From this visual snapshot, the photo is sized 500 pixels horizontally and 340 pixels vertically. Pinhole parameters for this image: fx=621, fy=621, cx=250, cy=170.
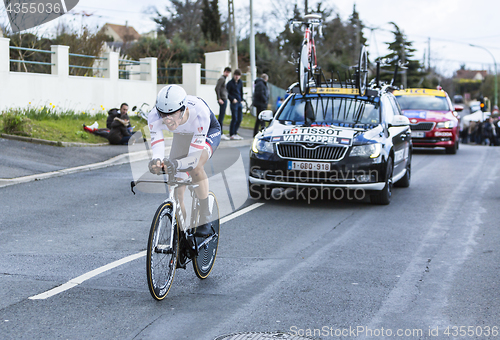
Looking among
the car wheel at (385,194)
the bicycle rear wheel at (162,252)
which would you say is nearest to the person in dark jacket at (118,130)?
the car wheel at (385,194)

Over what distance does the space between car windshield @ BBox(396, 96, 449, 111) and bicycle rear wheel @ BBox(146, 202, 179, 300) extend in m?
16.1

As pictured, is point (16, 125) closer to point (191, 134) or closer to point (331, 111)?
point (331, 111)

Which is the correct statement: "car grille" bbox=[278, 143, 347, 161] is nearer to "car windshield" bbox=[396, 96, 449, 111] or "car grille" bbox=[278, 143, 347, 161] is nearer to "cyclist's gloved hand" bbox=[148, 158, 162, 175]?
"cyclist's gloved hand" bbox=[148, 158, 162, 175]

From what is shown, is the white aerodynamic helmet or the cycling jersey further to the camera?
the cycling jersey

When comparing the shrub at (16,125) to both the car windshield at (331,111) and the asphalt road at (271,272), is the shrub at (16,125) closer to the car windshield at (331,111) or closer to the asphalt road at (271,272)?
the asphalt road at (271,272)

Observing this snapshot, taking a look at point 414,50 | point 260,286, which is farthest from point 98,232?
point 414,50

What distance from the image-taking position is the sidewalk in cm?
1173

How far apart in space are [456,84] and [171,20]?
88705 millimetres

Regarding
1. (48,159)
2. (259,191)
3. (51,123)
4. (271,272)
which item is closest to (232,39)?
(51,123)

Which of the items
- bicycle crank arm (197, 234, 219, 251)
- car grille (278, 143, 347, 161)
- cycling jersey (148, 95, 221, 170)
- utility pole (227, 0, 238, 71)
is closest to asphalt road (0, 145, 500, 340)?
bicycle crank arm (197, 234, 219, 251)

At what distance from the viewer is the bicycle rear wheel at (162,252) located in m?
4.58

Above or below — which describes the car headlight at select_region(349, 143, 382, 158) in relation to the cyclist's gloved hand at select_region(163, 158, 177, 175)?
below

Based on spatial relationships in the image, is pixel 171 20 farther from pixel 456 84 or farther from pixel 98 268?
pixel 456 84

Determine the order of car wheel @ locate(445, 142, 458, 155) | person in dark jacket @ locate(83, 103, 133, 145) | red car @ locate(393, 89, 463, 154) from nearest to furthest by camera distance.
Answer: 1. person in dark jacket @ locate(83, 103, 133, 145)
2. red car @ locate(393, 89, 463, 154)
3. car wheel @ locate(445, 142, 458, 155)
